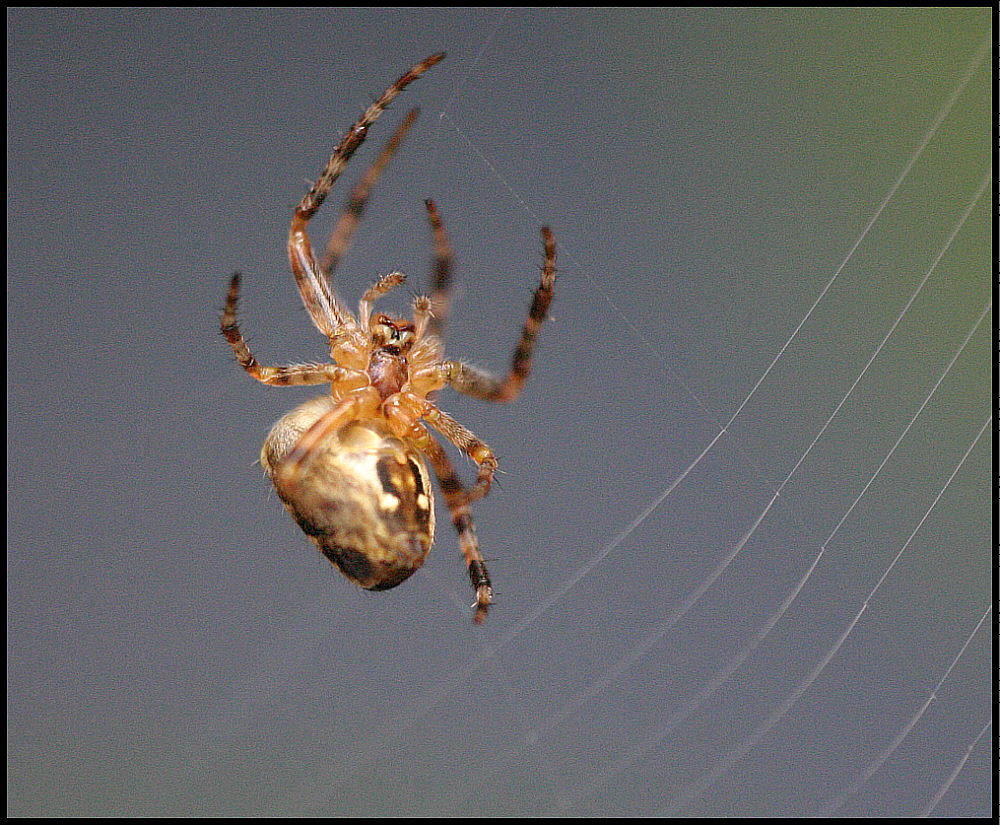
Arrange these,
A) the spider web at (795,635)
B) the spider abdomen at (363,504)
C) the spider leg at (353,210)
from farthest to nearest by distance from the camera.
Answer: the spider web at (795,635) → the spider leg at (353,210) → the spider abdomen at (363,504)

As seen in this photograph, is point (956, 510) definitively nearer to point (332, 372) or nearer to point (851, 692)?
point (851, 692)

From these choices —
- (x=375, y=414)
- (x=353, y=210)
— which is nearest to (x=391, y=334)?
(x=375, y=414)

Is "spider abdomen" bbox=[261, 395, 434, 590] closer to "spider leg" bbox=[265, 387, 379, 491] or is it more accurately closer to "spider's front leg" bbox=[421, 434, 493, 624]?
"spider leg" bbox=[265, 387, 379, 491]

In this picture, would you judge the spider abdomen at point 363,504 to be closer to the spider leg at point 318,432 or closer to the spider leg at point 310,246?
the spider leg at point 318,432

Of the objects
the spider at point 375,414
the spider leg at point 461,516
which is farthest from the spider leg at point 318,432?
the spider leg at point 461,516

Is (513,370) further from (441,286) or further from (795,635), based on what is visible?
(795,635)

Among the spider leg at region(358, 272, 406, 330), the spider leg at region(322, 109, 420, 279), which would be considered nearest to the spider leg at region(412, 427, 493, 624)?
the spider leg at region(358, 272, 406, 330)

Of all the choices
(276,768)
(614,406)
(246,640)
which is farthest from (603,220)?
(276,768)
